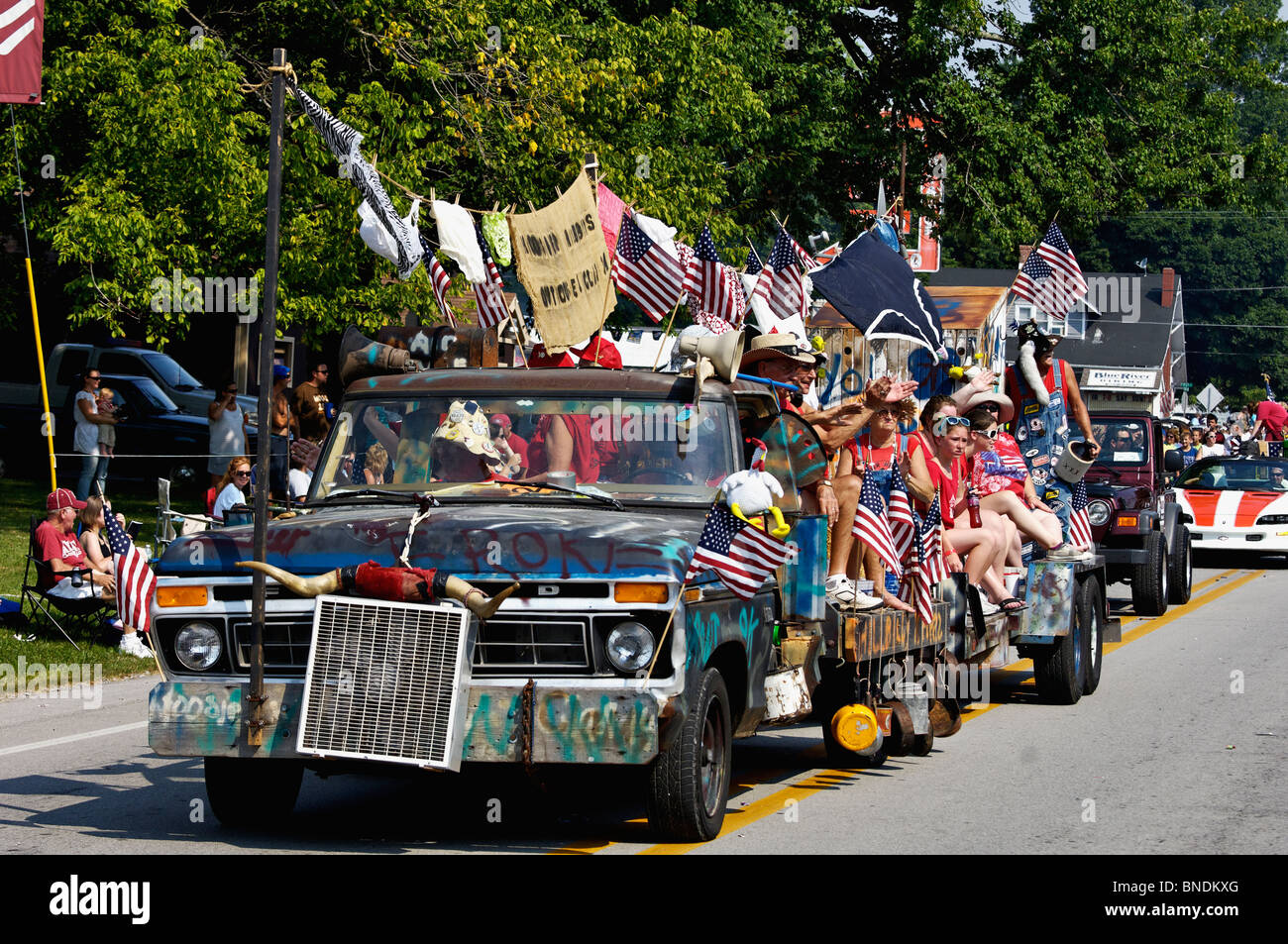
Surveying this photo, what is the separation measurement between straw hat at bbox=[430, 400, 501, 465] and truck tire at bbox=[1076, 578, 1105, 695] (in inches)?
240

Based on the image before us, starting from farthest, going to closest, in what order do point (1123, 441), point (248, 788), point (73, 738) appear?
point (1123, 441) < point (73, 738) < point (248, 788)

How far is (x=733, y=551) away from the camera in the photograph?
719cm

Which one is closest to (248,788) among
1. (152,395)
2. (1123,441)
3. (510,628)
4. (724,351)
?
(510,628)

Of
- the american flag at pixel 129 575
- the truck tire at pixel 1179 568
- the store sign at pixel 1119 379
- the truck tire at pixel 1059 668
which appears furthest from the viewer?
the store sign at pixel 1119 379

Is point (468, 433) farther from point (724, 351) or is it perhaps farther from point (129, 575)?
point (129, 575)

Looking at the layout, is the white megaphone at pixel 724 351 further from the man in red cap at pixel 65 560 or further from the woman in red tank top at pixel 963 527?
the man in red cap at pixel 65 560

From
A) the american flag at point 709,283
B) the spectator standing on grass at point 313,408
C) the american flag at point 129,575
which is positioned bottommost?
the american flag at point 129,575

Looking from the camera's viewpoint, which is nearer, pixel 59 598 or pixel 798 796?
pixel 798 796

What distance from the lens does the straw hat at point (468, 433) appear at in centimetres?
816

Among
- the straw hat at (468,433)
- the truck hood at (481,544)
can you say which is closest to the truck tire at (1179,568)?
the straw hat at (468,433)

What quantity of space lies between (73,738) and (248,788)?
332 cm

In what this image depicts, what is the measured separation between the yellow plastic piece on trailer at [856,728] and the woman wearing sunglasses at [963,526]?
2.16m

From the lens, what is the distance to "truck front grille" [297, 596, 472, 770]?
6.87 m
